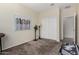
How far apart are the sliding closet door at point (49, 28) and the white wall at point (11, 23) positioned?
0.30 metres

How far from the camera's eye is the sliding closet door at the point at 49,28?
1486 mm

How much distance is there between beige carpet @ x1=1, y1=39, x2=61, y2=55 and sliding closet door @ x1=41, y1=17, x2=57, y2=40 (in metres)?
0.10

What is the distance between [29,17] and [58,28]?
1.91 ft

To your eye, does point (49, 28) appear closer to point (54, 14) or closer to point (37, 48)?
point (54, 14)

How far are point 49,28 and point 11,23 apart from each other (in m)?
0.70

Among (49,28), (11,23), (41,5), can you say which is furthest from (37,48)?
(41,5)

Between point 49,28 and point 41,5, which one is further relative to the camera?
point 49,28

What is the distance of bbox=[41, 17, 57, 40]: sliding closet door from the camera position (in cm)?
149

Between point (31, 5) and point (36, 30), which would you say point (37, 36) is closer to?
point (36, 30)

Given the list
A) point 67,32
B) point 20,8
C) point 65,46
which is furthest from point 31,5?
point 65,46

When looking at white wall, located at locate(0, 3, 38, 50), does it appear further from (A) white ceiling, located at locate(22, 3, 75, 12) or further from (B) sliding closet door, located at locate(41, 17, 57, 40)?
(B) sliding closet door, located at locate(41, 17, 57, 40)

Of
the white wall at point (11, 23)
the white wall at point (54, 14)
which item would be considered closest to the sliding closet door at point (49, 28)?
the white wall at point (54, 14)

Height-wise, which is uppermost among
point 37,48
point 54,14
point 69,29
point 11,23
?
point 54,14

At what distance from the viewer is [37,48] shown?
145cm
